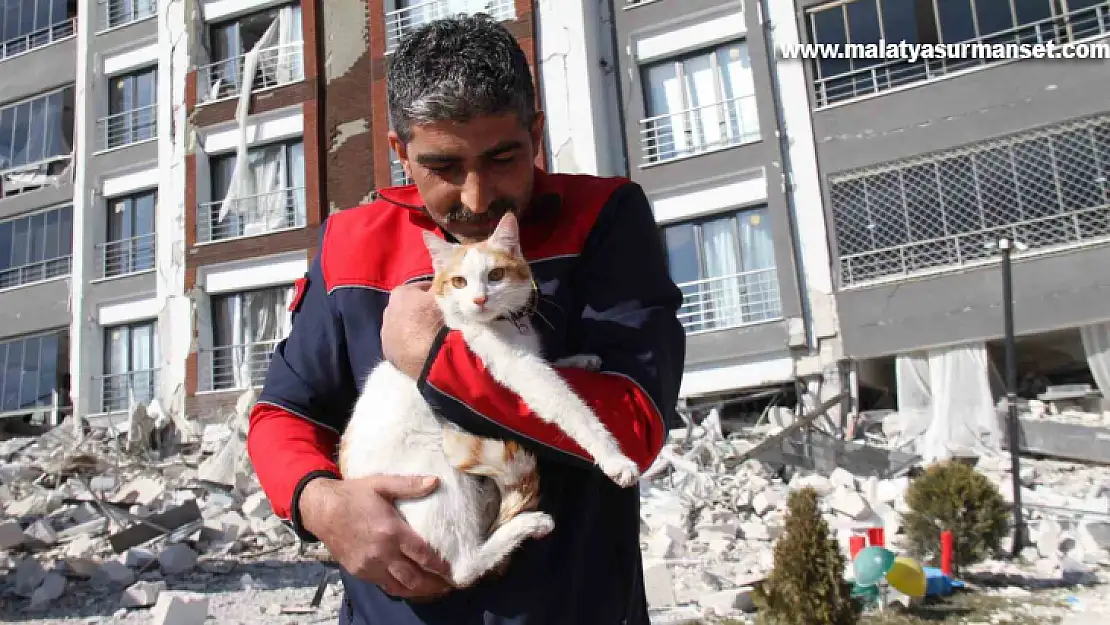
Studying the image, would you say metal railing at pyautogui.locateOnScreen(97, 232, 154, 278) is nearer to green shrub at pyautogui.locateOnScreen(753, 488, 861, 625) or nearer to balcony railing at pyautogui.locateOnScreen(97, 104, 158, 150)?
balcony railing at pyautogui.locateOnScreen(97, 104, 158, 150)

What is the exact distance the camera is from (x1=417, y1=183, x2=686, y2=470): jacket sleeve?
65.4 inches

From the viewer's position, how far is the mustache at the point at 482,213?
1982 millimetres

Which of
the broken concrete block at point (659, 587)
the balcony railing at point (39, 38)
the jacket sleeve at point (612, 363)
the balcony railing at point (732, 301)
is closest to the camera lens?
the jacket sleeve at point (612, 363)

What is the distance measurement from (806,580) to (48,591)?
26.2 feet

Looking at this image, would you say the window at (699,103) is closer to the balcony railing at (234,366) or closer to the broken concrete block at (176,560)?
the balcony railing at (234,366)

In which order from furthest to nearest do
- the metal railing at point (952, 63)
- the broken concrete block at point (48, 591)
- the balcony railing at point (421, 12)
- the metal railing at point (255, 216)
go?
the metal railing at point (255, 216) < the balcony railing at point (421, 12) < the metal railing at point (952, 63) < the broken concrete block at point (48, 591)

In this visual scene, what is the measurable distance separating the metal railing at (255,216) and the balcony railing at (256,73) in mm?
2912

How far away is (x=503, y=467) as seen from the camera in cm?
178

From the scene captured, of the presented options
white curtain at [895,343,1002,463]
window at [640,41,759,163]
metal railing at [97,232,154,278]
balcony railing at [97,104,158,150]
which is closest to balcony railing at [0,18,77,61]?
balcony railing at [97,104,158,150]

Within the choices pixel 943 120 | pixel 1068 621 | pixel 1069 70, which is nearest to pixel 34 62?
pixel 943 120

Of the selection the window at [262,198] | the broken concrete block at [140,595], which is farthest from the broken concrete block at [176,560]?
the window at [262,198]

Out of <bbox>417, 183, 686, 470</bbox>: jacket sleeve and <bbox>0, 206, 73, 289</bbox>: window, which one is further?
<bbox>0, 206, 73, 289</bbox>: window

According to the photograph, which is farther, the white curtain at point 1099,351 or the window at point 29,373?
the window at point 29,373

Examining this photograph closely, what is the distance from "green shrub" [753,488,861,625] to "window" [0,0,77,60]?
25.7 meters
